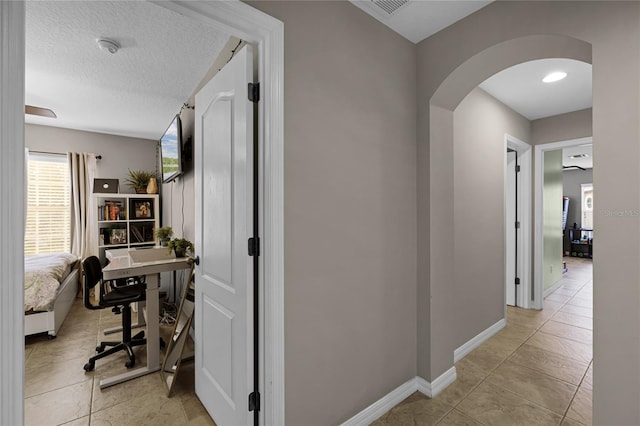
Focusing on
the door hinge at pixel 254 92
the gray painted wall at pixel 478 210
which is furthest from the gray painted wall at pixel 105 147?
the gray painted wall at pixel 478 210

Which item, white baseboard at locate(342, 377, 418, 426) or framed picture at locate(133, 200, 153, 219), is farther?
framed picture at locate(133, 200, 153, 219)

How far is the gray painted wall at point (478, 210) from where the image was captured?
2.54m

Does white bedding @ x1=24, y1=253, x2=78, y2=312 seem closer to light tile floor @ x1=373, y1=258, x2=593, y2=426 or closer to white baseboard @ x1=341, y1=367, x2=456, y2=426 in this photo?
white baseboard @ x1=341, y1=367, x2=456, y2=426

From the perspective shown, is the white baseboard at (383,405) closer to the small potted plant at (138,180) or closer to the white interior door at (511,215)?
the white interior door at (511,215)

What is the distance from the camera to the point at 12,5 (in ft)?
2.72

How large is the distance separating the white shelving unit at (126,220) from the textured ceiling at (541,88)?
496cm

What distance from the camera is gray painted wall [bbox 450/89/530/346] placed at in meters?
2.54

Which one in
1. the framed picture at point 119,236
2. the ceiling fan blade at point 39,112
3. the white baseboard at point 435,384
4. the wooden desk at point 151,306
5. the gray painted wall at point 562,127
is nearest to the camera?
the white baseboard at point 435,384

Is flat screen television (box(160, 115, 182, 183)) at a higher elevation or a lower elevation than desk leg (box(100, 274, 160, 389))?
higher

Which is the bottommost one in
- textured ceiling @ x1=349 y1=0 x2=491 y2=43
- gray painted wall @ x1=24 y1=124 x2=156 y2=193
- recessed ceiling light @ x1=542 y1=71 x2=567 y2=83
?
gray painted wall @ x1=24 y1=124 x2=156 y2=193

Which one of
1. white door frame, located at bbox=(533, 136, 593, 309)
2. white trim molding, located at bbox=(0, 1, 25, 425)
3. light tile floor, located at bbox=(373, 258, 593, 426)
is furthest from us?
white door frame, located at bbox=(533, 136, 593, 309)

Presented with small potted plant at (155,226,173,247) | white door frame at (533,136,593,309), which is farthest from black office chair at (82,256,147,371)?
white door frame at (533,136,593,309)

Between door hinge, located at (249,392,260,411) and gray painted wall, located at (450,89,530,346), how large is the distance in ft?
5.44

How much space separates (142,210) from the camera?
4.70 meters
